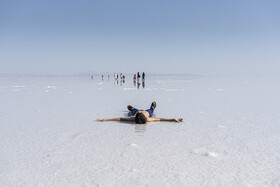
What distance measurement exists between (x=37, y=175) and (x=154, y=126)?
5.25m

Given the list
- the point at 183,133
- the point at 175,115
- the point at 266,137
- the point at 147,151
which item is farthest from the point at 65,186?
the point at 175,115

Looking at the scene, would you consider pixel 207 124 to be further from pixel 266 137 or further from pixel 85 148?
pixel 85 148

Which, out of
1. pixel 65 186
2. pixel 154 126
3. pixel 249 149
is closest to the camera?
pixel 65 186

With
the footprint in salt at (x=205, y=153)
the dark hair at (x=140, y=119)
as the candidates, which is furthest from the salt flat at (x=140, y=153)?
the dark hair at (x=140, y=119)

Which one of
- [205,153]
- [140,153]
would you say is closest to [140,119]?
[140,153]

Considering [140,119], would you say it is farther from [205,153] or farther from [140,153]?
[205,153]

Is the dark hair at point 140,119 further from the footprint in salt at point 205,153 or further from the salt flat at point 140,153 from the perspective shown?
the footprint in salt at point 205,153

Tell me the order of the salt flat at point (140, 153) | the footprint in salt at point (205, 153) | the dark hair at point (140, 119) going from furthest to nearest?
the dark hair at point (140, 119)
the footprint in salt at point (205, 153)
the salt flat at point (140, 153)

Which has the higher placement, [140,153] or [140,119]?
[140,119]

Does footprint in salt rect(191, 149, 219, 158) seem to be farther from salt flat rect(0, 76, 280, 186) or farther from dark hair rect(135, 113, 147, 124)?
dark hair rect(135, 113, 147, 124)

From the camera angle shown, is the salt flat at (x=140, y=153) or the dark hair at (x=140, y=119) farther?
the dark hair at (x=140, y=119)

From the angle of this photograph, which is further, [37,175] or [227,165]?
[227,165]

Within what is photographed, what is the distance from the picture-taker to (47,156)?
5973mm

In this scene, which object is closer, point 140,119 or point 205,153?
point 205,153
